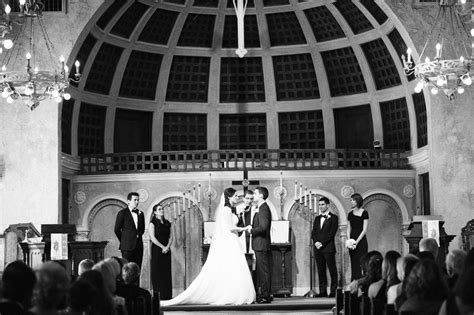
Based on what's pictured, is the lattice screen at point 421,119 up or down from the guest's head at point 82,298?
up

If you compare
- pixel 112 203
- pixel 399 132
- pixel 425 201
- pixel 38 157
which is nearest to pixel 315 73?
pixel 399 132

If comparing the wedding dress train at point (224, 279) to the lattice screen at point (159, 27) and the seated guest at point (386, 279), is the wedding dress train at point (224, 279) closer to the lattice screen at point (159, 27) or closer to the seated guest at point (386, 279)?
the seated guest at point (386, 279)

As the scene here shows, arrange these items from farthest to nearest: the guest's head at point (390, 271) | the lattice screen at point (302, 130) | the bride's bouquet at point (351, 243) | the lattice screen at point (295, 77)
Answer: the lattice screen at point (302, 130) < the lattice screen at point (295, 77) < the bride's bouquet at point (351, 243) < the guest's head at point (390, 271)

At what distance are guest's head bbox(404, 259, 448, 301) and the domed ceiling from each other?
47.9 ft

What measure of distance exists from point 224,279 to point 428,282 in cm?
816

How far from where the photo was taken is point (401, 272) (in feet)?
26.8

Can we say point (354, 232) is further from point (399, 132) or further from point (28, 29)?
point (28, 29)

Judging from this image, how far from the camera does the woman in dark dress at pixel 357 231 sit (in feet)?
52.0

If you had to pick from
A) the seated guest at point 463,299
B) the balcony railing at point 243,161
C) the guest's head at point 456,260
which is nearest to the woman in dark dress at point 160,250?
the balcony railing at point 243,161

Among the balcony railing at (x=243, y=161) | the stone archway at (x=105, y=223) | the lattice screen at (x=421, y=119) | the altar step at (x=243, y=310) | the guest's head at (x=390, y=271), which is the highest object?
the lattice screen at (x=421, y=119)

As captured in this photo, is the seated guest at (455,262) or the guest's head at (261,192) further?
the guest's head at (261,192)

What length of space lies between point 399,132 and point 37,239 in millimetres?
8958

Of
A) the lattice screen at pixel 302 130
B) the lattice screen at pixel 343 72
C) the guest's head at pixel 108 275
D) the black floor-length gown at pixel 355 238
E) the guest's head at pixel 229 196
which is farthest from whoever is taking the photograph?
the lattice screen at pixel 302 130

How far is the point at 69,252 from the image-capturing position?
55.0 ft
